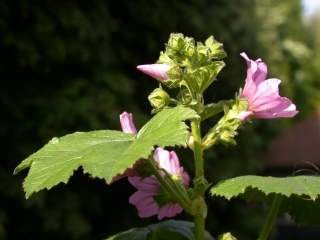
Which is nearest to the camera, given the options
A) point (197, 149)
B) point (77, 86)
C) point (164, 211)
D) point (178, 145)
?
point (178, 145)

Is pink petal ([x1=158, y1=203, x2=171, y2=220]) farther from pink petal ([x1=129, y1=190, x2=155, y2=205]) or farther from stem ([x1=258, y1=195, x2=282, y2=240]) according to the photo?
stem ([x1=258, y1=195, x2=282, y2=240])

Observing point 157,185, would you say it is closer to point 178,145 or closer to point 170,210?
point 170,210

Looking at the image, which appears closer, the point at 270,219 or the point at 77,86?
the point at 270,219

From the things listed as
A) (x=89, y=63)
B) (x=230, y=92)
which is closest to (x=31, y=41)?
(x=89, y=63)

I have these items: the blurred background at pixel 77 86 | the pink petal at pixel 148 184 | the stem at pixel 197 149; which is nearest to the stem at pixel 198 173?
the stem at pixel 197 149

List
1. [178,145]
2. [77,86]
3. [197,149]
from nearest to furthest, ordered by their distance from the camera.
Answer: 1. [178,145]
2. [197,149]
3. [77,86]

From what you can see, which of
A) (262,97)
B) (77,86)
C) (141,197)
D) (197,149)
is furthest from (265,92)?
(77,86)

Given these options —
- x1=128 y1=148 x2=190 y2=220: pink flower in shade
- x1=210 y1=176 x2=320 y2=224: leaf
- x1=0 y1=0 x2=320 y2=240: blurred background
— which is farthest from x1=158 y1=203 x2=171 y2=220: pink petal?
x1=0 y1=0 x2=320 y2=240: blurred background

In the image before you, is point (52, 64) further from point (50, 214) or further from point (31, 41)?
point (50, 214)
